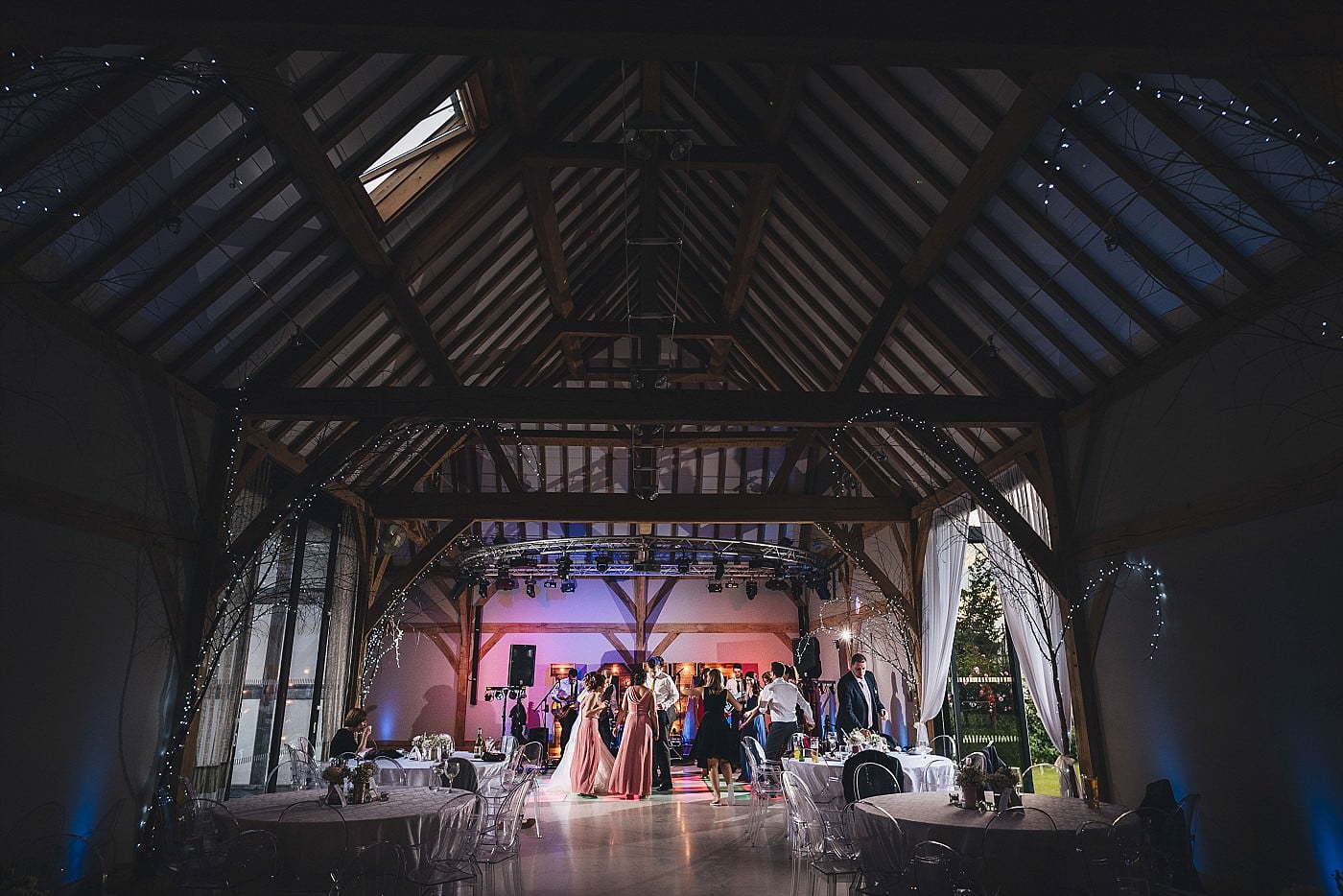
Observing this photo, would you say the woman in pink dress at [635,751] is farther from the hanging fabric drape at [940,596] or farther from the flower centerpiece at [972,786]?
the flower centerpiece at [972,786]

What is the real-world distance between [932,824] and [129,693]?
5.85 meters

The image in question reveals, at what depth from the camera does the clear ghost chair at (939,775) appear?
7.14 metres

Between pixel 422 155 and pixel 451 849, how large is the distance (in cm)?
556

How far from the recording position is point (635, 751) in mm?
10602

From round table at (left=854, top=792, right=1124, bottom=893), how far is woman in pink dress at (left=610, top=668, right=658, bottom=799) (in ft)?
21.0

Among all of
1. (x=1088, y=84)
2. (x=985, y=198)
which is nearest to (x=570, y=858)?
(x=985, y=198)

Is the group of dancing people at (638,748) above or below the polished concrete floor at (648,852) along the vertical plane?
above

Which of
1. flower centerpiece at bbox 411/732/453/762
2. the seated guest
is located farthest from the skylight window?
flower centerpiece at bbox 411/732/453/762

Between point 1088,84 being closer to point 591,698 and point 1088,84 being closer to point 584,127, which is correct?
point 584,127

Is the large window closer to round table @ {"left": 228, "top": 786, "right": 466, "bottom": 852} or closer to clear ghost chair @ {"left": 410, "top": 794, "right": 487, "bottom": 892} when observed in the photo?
round table @ {"left": 228, "top": 786, "right": 466, "bottom": 852}

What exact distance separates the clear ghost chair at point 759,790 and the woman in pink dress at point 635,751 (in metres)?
2.57

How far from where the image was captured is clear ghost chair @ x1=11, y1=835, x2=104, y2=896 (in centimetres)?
446

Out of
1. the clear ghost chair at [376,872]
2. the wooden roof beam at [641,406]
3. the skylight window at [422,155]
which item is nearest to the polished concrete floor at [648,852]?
the clear ghost chair at [376,872]

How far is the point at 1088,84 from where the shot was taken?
15.3ft
